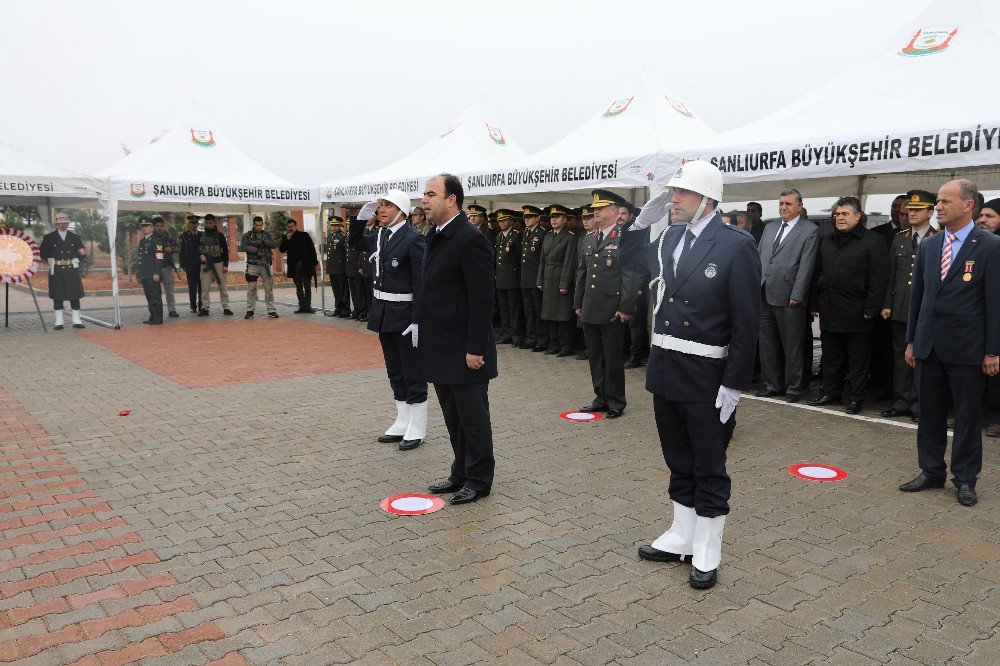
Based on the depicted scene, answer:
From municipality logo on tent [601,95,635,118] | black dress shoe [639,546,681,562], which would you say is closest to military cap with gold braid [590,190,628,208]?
black dress shoe [639,546,681,562]

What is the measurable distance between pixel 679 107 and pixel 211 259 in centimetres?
1022

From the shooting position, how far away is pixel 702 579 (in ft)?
11.7

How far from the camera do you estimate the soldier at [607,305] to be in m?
6.98

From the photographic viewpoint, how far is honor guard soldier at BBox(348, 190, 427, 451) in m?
5.74

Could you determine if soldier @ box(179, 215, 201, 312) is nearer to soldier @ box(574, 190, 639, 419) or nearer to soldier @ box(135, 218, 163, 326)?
soldier @ box(135, 218, 163, 326)

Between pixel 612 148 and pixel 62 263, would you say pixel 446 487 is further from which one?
pixel 62 263

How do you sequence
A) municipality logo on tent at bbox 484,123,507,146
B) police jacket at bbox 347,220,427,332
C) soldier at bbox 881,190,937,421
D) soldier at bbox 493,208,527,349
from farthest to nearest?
municipality logo on tent at bbox 484,123,507,146 < soldier at bbox 493,208,527,349 < soldier at bbox 881,190,937,421 < police jacket at bbox 347,220,427,332

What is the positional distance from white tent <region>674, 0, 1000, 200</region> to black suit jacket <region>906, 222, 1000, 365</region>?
192 cm

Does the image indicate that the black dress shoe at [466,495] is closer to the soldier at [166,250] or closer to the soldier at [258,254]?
the soldier at [258,254]

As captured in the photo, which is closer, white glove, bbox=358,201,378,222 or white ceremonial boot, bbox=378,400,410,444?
white glove, bbox=358,201,378,222

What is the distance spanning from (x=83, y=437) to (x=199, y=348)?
5.36 metres

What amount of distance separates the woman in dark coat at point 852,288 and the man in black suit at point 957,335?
2.19 m

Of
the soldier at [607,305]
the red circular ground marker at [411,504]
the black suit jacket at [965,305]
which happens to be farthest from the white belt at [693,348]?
the soldier at [607,305]

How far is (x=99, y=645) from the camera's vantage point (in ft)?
10.1
